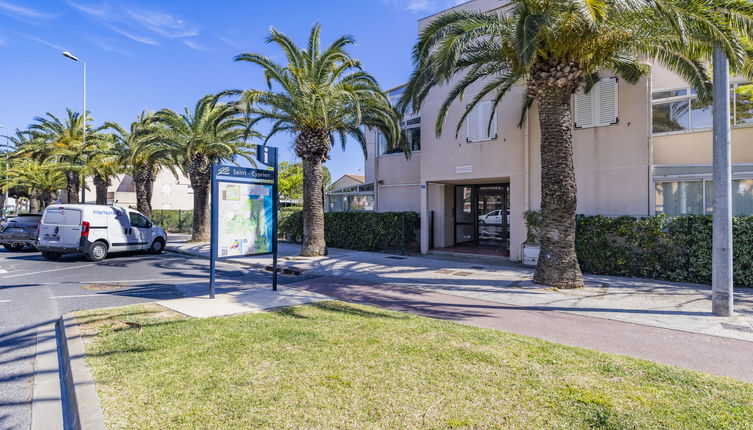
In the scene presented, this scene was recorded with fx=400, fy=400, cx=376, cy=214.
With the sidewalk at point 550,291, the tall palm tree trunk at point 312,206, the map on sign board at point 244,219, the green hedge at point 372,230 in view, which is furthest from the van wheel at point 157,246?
the map on sign board at point 244,219

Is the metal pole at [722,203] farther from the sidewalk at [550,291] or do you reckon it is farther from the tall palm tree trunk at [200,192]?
the tall palm tree trunk at [200,192]

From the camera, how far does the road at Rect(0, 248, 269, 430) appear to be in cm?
431

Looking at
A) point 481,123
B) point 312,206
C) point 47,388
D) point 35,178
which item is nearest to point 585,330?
point 47,388

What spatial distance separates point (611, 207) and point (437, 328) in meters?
8.67

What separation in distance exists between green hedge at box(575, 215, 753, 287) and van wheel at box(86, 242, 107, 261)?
1534 cm

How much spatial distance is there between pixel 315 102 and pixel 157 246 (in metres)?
9.10

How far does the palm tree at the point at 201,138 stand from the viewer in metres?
18.2

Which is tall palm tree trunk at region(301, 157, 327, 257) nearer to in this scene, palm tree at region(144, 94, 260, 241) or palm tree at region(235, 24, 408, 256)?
palm tree at region(235, 24, 408, 256)

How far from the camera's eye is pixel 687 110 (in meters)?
11.3

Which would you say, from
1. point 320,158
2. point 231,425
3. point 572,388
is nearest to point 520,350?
point 572,388

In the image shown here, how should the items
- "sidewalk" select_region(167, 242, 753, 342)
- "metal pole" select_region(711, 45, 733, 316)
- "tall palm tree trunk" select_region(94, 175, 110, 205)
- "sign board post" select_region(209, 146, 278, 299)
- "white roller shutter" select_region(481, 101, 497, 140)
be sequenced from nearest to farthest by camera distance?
"sidewalk" select_region(167, 242, 753, 342) < "metal pole" select_region(711, 45, 733, 316) < "sign board post" select_region(209, 146, 278, 299) < "white roller shutter" select_region(481, 101, 497, 140) < "tall palm tree trunk" select_region(94, 175, 110, 205)

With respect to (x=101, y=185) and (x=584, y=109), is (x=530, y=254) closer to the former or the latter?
(x=584, y=109)

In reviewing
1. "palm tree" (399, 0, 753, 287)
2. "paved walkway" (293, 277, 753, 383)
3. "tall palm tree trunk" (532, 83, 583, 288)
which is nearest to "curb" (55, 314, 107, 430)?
"paved walkway" (293, 277, 753, 383)

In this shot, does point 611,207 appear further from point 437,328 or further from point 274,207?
point 274,207
